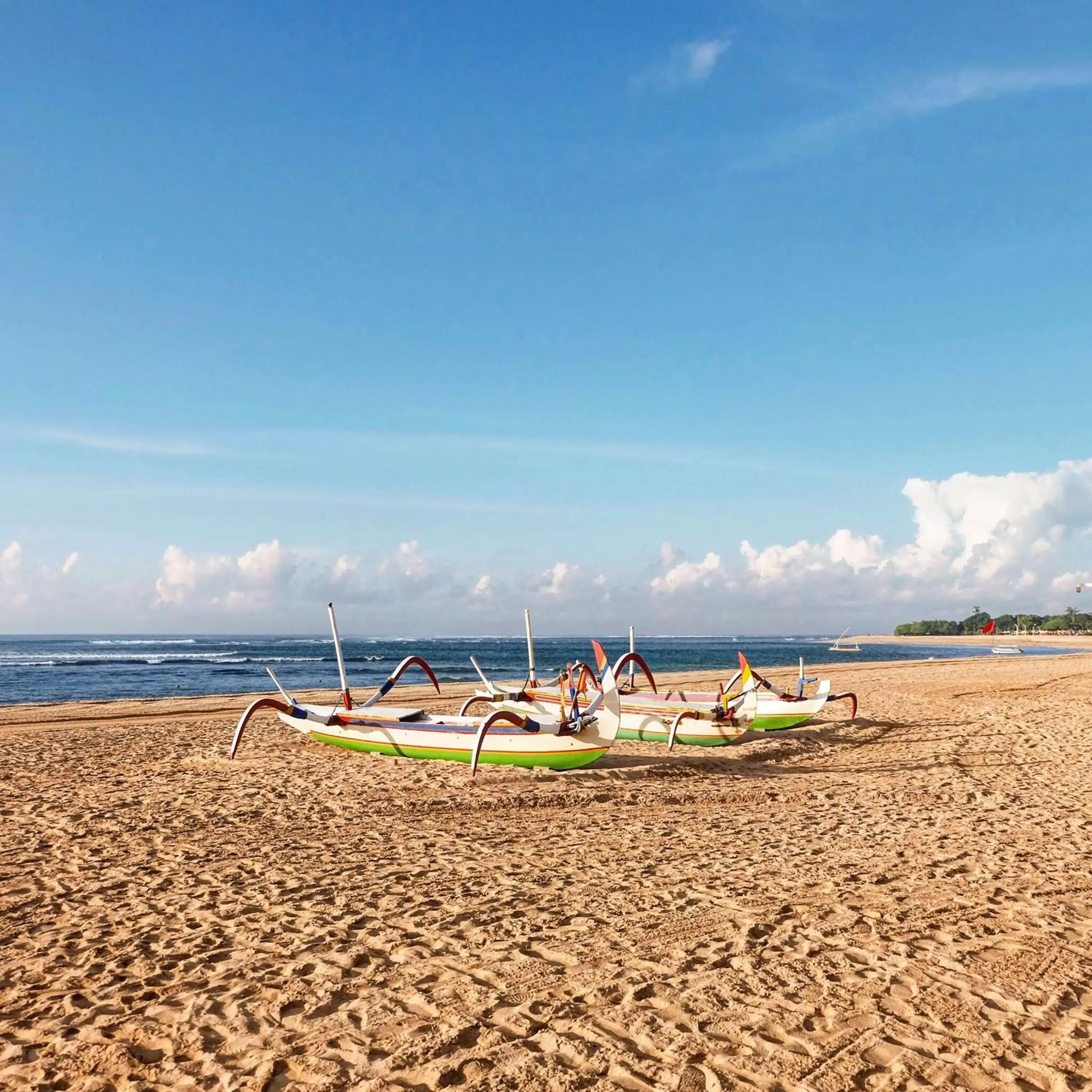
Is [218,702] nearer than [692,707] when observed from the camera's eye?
No

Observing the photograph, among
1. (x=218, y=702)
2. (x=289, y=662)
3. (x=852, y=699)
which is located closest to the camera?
(x=852, y=699)

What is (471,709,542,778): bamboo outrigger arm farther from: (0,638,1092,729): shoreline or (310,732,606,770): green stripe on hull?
(0,638,1092,729): shoreline

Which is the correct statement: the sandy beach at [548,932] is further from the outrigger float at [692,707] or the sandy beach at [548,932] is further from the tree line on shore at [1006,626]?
the tree line on shore at [1006,626]

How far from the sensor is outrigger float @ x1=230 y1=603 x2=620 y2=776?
11.5 meters

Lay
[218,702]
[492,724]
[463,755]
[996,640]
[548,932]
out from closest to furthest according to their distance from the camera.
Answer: [548,932] → [492,724] → [463,755] → [218,702] → [996,640]

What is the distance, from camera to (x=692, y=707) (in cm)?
1634

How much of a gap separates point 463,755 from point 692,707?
5935 millimetres

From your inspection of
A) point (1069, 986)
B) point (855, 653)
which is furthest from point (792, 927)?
point (855, 653)

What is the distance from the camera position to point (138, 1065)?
12.6ft

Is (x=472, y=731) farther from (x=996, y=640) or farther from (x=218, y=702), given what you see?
(x=996, y=640)

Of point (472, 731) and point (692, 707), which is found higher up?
point (472, 731)

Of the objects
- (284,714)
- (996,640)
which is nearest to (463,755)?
(284,714)

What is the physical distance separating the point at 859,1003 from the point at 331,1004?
3.11 m

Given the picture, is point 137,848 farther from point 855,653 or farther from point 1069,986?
point 855,653
